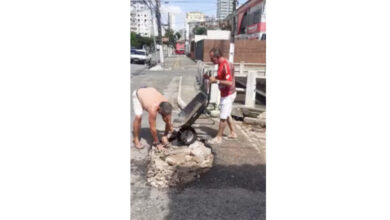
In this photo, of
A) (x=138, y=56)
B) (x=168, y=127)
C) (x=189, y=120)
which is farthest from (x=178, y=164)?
(x=138, y=56)

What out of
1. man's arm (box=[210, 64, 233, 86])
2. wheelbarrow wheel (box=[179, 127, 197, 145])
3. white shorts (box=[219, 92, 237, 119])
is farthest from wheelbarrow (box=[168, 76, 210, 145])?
white shorts (box=[219, 92, 237, 119])

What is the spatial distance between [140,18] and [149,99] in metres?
0.86

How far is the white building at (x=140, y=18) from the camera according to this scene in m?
2.02

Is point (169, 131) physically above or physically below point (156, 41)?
below

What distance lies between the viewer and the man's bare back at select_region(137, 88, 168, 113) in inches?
107

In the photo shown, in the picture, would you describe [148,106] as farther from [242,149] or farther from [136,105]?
[242,149]

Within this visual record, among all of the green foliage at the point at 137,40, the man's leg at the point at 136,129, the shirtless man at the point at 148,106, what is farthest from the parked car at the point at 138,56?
the man's leg at the point at 136,129

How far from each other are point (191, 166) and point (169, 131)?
527mm

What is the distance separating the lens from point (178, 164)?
297 centimetres

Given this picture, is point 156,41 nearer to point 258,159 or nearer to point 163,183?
point 163,183

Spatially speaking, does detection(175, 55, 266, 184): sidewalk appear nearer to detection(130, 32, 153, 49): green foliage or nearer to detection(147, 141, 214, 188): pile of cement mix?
detection(147, 141, 214, 188): pile of cement mix

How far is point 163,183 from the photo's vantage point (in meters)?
2.55

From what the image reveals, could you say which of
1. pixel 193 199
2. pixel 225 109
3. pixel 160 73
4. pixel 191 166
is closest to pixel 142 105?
pixel 191 166

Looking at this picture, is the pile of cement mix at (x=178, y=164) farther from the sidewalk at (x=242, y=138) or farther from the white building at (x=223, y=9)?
the white building at (x=223, y=9)
